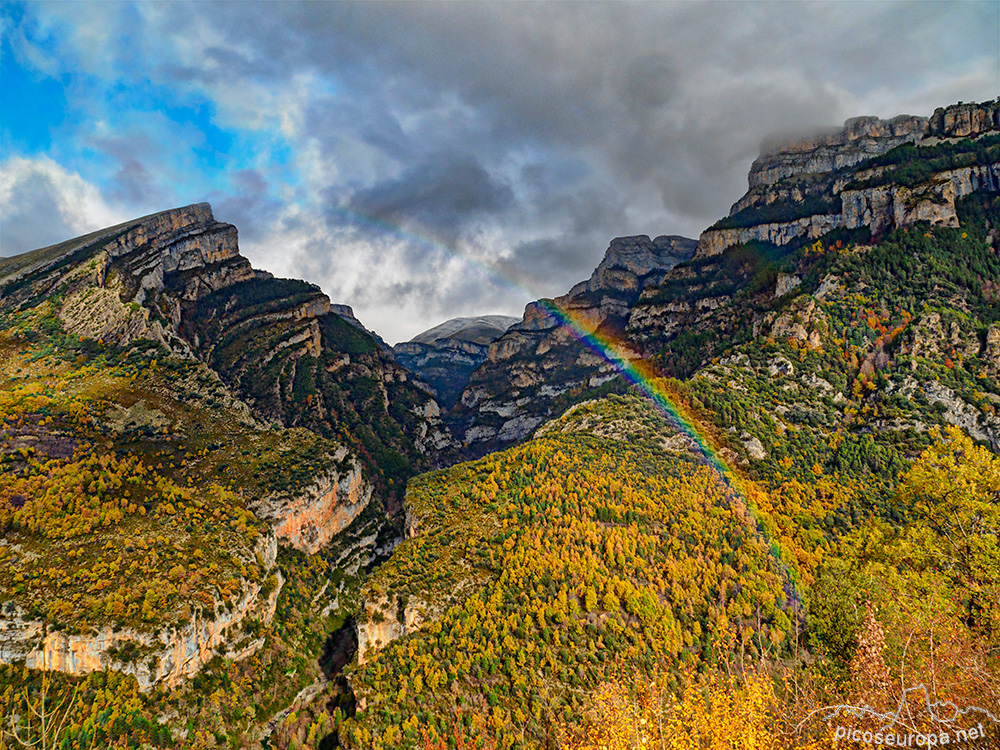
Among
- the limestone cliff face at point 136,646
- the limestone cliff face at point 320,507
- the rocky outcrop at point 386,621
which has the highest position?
the limestone cliff face at point 320,507

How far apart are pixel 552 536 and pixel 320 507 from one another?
168 feet

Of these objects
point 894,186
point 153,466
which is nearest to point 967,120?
point 894,186

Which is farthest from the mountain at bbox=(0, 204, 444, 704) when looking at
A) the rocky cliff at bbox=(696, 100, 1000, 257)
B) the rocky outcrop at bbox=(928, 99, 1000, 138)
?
the rocky outcrop at bbox=(928, 99, 1000, 138)

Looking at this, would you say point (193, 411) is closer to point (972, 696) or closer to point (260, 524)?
point (260, 524)

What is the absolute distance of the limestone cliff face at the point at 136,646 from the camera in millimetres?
48344

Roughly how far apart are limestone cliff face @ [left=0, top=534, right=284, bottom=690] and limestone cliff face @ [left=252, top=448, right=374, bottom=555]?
2181cm

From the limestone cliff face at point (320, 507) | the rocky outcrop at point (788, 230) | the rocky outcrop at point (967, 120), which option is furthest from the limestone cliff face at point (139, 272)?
the rocky outcrop at point (967, 120)

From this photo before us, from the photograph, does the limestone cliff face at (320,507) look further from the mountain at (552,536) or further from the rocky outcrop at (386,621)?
the rocky outcrop at (386,621)

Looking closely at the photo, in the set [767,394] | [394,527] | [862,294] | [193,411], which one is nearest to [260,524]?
[193,411]

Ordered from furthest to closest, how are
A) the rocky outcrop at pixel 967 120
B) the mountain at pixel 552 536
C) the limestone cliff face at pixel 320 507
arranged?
the rocky outcrop at pixel 967 120, the limestone cliff face at pixel 320 507, the mountain at pixel 552 536

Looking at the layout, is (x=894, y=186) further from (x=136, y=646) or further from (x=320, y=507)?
(x=136, y=646)

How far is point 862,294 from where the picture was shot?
115250 mm

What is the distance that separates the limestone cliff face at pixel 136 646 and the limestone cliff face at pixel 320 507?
2181cm

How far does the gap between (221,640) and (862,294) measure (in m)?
149
